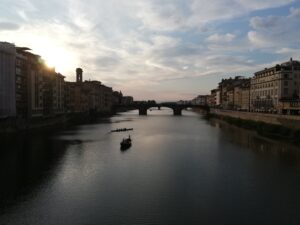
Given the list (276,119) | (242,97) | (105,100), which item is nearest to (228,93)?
(242,97)

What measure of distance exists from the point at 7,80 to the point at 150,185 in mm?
45613

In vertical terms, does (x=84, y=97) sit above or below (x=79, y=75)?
below

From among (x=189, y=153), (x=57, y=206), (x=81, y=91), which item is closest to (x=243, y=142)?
(x=189, y=153)

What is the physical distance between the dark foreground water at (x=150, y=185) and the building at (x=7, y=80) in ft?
63.5

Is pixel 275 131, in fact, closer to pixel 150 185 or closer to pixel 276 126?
pixel 276 126

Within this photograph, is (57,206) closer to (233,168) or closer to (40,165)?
(40,165)

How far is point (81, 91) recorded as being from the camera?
128 m

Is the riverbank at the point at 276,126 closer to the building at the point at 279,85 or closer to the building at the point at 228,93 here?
the building at the point at 279,85

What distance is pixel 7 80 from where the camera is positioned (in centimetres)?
6412

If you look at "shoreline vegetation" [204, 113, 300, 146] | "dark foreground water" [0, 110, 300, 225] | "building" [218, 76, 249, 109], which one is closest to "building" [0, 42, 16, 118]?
"dark foreground water" [0, 110, 300, 225]

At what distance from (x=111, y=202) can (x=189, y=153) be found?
67.9 ft

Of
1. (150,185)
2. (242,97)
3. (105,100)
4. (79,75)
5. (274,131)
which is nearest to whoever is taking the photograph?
(150,185)

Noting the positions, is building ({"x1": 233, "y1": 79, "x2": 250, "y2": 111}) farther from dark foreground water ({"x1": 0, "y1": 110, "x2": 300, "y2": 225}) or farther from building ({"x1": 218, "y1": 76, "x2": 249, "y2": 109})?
dark foreground water ({"x1": 0, "y1": 110, "x2": 300, "y2": 225})

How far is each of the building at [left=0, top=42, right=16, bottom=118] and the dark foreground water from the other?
63.5 ft
